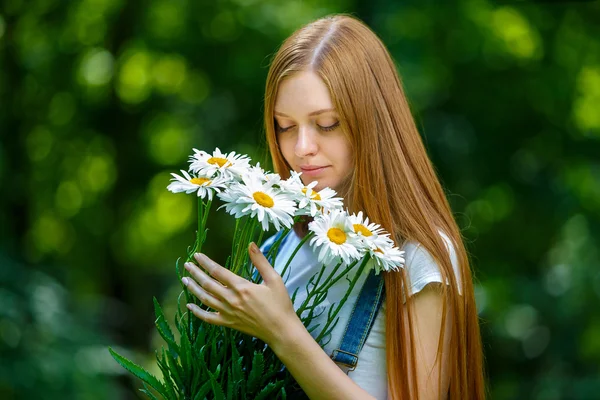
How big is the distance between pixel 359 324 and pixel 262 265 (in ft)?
0.83

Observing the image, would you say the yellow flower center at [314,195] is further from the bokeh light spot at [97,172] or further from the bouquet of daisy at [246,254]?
the bokeh light spot at [97,172]

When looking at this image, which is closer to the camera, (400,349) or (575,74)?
(400,349)

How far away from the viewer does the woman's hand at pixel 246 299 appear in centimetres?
128

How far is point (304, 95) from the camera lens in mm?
1507

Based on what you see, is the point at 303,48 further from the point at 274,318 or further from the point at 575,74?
the point at 575,74

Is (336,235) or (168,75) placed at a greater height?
(168,75)

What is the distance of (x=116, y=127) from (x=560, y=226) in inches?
136

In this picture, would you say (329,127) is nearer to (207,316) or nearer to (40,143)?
(207,316)

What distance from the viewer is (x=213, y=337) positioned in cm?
134

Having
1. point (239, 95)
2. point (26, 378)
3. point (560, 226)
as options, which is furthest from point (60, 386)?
point (560, 226)

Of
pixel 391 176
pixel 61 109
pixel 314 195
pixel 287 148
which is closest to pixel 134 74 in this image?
pixel 61 109

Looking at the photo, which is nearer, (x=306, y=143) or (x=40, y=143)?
(x=306, y=143)

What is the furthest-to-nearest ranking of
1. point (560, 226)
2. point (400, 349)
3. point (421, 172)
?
point (560, 226) < point (421, 172) < point (400, 349)

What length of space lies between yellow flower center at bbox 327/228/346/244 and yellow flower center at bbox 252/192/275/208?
106mm
